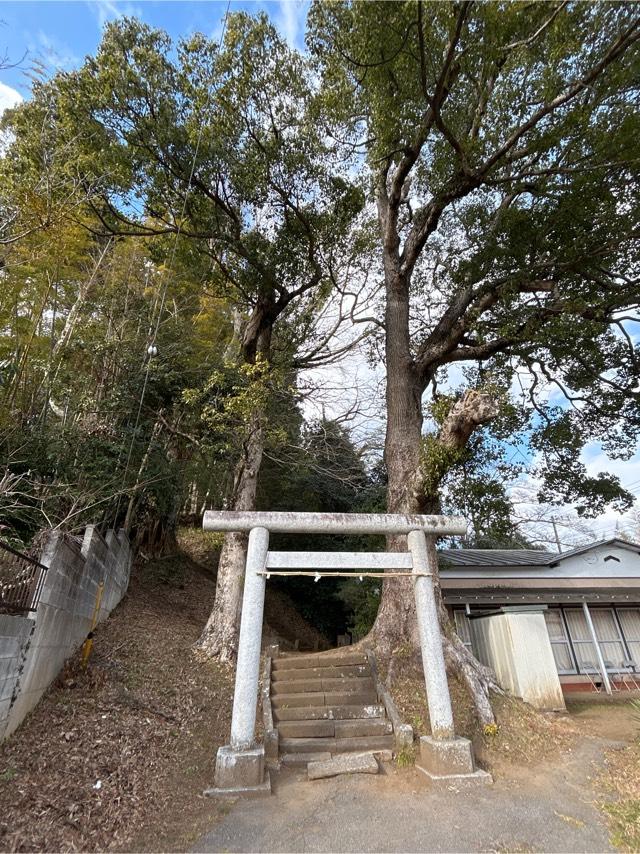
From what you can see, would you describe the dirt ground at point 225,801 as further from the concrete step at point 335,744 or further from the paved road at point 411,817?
the concrete step at point 335,744

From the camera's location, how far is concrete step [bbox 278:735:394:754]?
4.98m

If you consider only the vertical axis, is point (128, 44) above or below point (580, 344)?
above

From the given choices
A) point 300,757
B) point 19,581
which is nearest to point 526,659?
point 300,757

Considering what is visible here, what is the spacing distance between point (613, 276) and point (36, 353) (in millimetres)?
11093

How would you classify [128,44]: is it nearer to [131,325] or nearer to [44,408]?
[131,325]

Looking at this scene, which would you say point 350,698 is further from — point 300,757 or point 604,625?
point 604,625

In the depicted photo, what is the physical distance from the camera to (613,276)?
7.84 m

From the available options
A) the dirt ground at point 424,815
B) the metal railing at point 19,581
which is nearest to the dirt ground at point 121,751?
the dirt ground at point 424,815

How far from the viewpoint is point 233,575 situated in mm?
7980

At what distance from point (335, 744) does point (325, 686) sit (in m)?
1.02

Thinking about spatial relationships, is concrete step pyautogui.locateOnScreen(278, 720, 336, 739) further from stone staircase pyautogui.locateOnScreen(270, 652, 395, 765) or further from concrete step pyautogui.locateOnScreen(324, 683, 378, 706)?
concrete step pyautogui.locateOnScreen(324, 683, 378, 706)

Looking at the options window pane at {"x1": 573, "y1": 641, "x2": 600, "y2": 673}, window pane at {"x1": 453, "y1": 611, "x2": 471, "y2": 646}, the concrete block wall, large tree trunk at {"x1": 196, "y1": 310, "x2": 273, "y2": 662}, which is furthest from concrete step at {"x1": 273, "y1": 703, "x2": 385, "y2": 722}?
window pane at {"x1": 573, "y1": 641, "x2": 600, "y2": 673}

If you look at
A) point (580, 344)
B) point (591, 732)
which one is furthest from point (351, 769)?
point (580, 344)

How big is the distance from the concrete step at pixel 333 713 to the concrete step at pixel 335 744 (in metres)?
0.31
